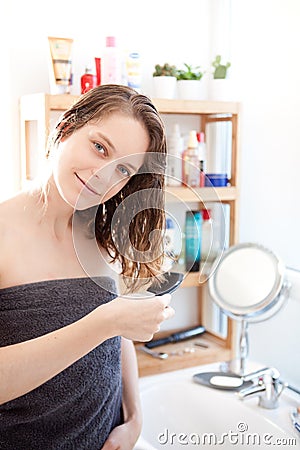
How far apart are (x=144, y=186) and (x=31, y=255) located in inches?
11.5

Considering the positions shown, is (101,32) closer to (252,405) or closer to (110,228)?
(110,228)

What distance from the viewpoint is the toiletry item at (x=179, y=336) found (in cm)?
189

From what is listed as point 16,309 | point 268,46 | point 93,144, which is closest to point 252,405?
point 16,309

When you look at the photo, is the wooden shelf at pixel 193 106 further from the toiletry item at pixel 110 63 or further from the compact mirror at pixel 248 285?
the compact mirror at pixel 248 285

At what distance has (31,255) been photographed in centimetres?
107

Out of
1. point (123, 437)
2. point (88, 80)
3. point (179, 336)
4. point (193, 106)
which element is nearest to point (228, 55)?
point (193, 106)

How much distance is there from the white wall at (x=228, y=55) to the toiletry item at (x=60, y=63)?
0.14m

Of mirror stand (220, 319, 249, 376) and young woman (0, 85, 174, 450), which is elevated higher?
young woman (0, 85, 174, 450)

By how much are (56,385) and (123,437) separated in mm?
232

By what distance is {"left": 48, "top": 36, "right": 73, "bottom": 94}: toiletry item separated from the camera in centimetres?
154

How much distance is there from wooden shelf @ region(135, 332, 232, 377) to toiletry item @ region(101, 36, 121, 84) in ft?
2.77

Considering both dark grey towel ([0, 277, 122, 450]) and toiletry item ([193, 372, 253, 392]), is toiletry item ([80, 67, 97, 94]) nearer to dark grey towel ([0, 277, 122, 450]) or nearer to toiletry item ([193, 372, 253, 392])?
dark grey towel ([0, 277, 122, 450])

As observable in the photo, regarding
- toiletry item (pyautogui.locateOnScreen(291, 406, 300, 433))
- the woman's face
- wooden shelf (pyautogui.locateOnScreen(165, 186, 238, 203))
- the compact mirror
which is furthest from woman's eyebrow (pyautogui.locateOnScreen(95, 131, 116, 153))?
toiletry item (pyautogui.locateOnScreen(291, 406, 300, 433))
